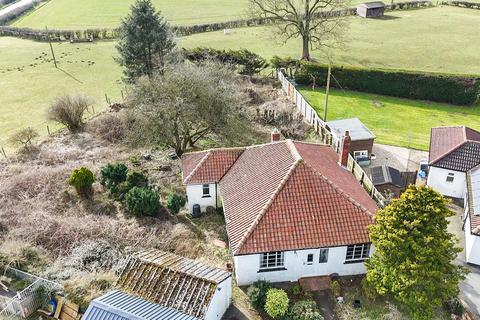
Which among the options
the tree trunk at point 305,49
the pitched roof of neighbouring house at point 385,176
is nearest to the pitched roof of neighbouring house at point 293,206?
the pitched roof of neighbouring house at point 385,176

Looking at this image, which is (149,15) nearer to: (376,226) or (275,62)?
(275,62)

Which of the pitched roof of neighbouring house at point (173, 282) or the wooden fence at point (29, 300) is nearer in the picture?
the pitched roof of neighbouring house at point (173, 282)

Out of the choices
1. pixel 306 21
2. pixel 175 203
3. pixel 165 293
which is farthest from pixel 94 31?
pixel 165 293

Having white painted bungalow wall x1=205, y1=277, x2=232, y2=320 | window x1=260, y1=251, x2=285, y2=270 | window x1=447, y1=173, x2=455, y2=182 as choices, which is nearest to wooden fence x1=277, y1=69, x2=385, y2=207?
window x1=447, y1=173, x2=455, y2=182

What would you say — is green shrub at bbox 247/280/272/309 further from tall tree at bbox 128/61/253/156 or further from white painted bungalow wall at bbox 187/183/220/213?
tall tree at bbox 128/61/253/156

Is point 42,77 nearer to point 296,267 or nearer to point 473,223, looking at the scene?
point 296,267

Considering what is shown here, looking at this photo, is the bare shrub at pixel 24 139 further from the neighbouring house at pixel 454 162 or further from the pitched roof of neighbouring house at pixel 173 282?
the neighbouring house at pixel 454 162
